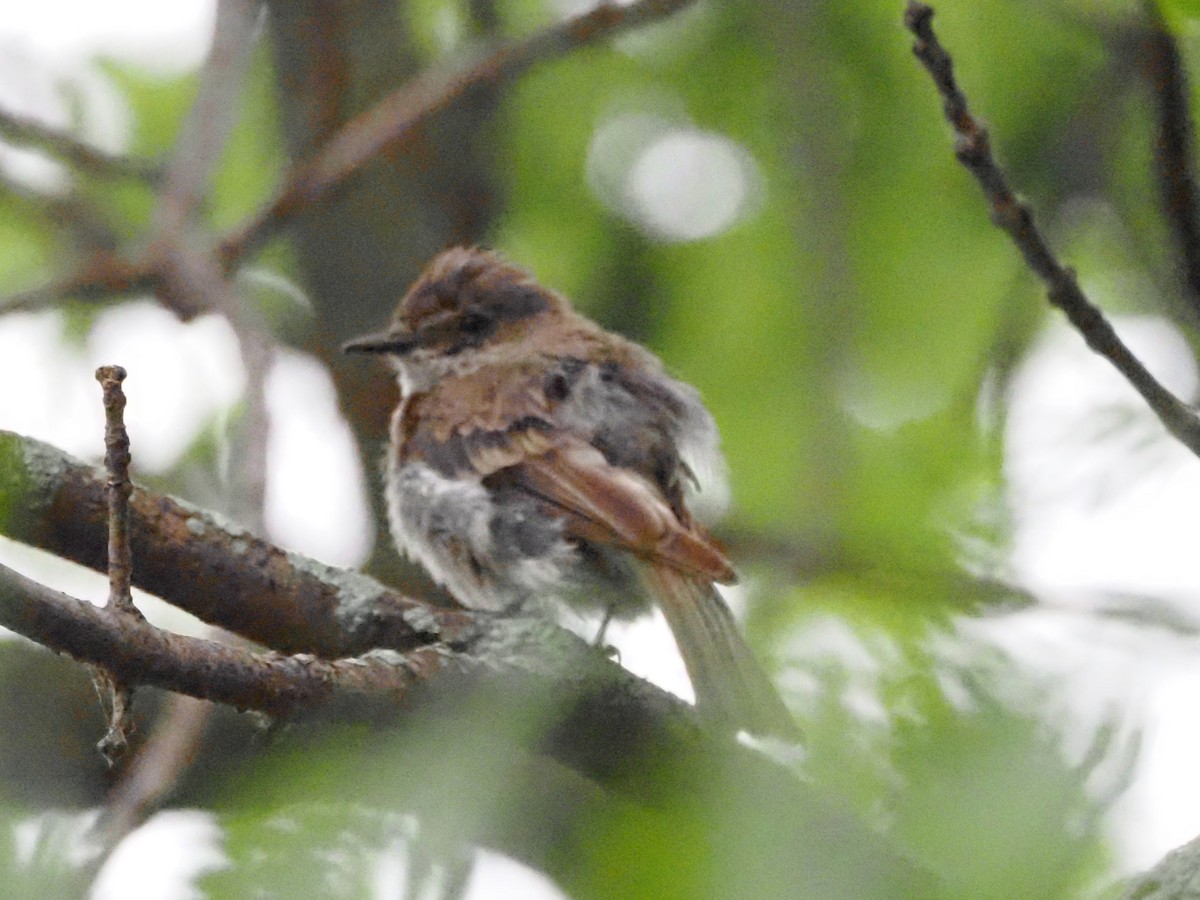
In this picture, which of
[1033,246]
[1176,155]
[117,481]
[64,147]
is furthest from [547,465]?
[117,481]

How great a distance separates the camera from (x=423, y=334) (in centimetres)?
567

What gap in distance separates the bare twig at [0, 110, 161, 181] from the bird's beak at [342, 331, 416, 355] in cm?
83

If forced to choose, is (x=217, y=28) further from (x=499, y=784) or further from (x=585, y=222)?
(x=499, y=784)

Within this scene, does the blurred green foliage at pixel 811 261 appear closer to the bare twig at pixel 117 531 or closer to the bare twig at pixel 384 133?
the bare twig at pixel 117 531

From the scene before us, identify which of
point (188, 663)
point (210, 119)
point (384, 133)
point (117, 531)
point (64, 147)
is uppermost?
point (384, 133)

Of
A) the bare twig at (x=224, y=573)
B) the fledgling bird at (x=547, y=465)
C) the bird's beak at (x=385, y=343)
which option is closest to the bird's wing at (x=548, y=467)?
the fledgling bird at (x=547, y=465)

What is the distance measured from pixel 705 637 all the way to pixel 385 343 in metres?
1.94

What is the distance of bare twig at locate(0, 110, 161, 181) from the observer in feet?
16.1

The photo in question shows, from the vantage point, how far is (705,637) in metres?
4.05

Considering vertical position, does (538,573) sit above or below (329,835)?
above

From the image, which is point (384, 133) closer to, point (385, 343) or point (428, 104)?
point (428, 104)

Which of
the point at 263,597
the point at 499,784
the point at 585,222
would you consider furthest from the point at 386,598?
the point at 585,222

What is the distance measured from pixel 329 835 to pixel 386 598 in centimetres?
190

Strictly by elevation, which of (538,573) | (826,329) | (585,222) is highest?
(585,222)
